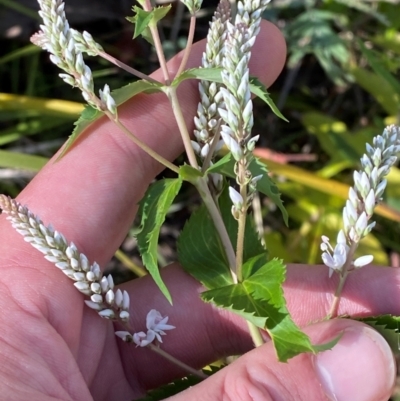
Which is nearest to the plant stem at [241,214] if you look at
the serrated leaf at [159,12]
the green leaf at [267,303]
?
the green leaf at [267,303]

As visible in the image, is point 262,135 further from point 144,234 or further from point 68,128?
point 144,234

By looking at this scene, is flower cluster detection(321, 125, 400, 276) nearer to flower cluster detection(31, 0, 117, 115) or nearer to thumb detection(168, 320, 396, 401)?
thumb detection(168, 320, 396, 401)

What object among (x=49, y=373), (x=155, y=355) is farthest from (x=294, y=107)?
(x=49, y=373)

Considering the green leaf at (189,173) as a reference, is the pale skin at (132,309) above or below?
below

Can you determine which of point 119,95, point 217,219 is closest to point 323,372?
point 217,219

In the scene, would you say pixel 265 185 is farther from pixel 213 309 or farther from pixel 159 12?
pixel 213 309

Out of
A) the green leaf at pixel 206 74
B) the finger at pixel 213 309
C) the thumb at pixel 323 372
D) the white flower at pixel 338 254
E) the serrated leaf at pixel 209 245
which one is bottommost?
the finger at pixel 213 309

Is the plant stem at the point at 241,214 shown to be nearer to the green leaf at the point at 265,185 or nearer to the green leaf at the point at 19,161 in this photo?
the green leaf at the point at 265,185
